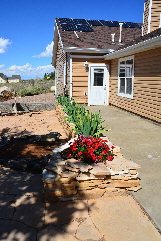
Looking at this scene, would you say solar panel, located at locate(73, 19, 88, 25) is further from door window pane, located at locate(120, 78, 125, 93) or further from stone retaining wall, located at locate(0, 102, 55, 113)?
door window pane, located at locate(120, 78, 125, 93)

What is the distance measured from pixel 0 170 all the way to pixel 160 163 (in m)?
3.23

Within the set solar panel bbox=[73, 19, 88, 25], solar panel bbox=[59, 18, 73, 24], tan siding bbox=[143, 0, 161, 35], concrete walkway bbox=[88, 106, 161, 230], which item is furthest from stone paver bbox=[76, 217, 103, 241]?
solar panel bbox=[73, 19, 88, 25]

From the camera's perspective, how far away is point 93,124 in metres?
4.58

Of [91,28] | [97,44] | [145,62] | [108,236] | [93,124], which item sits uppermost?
[91,28]

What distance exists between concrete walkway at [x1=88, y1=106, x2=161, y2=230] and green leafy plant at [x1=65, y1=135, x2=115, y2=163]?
0.73 meters

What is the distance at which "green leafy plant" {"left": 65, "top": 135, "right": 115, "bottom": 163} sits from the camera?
11.8ft

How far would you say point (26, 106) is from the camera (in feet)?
48.4

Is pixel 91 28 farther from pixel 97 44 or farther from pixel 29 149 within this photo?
pixel 29 149

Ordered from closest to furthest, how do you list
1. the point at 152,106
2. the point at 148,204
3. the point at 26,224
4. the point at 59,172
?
the point at 26,224
the point at 148,204
the point at 59,172
the point at 152,106

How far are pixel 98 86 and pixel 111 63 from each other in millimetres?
1557

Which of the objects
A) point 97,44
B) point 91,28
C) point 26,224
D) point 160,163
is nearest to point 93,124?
point 160,163

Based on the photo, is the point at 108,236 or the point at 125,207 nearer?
the point at 108,236

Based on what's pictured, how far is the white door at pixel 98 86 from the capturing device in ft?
41.7

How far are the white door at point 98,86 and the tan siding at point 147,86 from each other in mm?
2641
